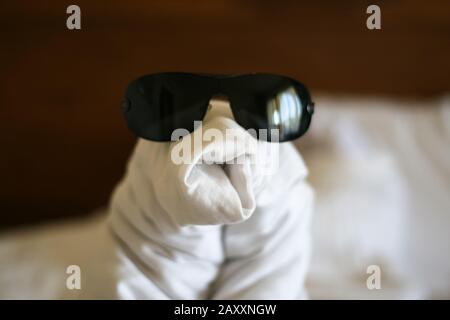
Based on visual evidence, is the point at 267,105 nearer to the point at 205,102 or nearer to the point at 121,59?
the point at 205,102

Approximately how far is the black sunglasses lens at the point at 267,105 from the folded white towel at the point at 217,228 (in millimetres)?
14

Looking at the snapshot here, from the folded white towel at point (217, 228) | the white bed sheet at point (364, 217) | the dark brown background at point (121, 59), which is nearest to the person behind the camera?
the folded white towel at point (217, 228)

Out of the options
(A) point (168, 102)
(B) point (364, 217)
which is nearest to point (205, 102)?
(A) point (168, 102)

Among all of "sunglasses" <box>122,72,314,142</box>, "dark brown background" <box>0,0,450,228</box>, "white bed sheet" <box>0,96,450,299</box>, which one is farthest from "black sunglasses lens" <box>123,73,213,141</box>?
"dark brown background" <box>0,0,450,228</box>

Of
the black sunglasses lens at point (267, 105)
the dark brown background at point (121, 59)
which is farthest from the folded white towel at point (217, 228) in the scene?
the dark brown background at point (121, 59)

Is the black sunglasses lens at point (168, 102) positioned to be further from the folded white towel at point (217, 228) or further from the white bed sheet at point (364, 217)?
the white bed sheet at point (364, 217)

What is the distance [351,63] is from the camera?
3.89 ft

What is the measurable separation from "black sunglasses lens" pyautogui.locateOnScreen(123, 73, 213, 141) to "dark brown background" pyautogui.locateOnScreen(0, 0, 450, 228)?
31.0 inches

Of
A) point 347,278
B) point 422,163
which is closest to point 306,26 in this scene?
point 422,163

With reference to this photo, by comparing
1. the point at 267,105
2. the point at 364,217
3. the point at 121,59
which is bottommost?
the point at 364,217

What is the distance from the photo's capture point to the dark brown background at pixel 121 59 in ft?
3.78

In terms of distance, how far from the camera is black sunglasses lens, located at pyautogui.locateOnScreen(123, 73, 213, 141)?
396mm

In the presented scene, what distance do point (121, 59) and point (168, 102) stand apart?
2.71 feet

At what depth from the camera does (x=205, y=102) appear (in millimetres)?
401
